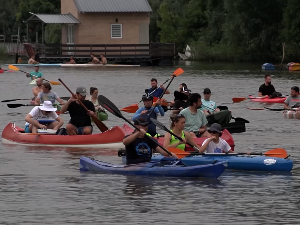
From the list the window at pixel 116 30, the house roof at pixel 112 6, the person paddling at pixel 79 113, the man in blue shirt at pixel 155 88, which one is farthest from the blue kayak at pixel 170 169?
the window at pixel 116 30

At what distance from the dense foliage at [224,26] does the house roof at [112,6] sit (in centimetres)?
641

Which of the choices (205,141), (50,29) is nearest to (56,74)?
(50,29)

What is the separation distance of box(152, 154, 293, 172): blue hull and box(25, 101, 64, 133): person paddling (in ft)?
13.5

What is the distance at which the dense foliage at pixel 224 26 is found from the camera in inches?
2532

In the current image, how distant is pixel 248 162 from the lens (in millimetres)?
15766

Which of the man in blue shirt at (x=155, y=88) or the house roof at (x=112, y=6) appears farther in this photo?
the house roof at (x=112, y=6)

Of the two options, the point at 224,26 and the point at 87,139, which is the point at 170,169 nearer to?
the point at 87,139

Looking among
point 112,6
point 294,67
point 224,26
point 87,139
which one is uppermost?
point 112,6

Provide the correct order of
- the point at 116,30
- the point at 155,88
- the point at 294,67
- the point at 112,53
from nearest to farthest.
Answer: the point at 155,88, the point at 294,67, the point at 112,53, the point at 116,30

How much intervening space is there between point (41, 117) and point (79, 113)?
1.21m


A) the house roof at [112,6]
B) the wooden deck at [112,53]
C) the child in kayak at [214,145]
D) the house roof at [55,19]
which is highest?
the house roof at [112,6]

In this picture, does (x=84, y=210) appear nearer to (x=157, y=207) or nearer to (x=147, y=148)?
(x=157, y=207)

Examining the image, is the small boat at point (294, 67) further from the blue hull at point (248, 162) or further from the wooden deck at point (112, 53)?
the blue hull at point (248, 162)

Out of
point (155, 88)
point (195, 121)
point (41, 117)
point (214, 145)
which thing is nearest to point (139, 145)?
point (214, 145)
